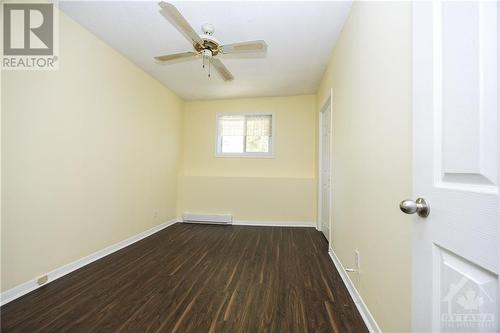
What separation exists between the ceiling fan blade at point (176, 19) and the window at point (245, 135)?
2.57 metres

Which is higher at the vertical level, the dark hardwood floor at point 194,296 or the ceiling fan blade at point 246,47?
the ceiling fan blade at point 246,47

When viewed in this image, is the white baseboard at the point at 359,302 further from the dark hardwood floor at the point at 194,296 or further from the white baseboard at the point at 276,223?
the white baseboard at the point at 276,223

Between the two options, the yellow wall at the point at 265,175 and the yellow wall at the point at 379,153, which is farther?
the yellow wall at the point at 265,175

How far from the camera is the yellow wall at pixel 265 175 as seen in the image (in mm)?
3973

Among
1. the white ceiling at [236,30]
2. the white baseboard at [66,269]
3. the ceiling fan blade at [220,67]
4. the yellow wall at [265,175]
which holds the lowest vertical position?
the white baseboard at [66,269]

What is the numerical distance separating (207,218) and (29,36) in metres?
3.30

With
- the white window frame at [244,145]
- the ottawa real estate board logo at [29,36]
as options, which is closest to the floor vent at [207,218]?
the white window frame at [244,145]

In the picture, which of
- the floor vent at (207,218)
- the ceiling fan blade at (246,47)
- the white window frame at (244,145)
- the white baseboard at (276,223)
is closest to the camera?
the ceiling fan blade at (246,47)

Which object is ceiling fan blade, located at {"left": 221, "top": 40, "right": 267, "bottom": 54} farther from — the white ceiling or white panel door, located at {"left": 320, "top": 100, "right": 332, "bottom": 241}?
white panel door, located at {"left": 320, "top": 100, "right": 332, "bottom": 241}

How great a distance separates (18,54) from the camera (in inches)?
66.9

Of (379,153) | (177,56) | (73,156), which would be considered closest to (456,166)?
(379,153)

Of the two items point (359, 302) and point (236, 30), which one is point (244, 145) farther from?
point (359, 302)

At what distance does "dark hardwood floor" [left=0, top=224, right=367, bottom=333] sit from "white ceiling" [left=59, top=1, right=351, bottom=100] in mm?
2253

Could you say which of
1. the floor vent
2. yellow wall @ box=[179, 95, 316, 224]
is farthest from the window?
the floor vent
